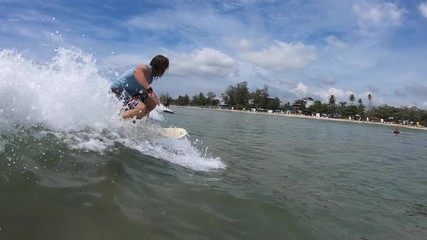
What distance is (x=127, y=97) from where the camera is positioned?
8.69m

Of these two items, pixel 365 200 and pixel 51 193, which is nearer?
pixel 51 193

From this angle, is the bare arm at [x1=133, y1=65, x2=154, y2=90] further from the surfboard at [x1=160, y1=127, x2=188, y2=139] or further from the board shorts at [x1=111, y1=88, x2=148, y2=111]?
the surfboard at [x1=160, y1=127, x2=188, y2=139]

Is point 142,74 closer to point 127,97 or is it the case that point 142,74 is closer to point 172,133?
point 127,97

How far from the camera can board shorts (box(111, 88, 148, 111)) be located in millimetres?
8664

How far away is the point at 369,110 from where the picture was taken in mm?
145625

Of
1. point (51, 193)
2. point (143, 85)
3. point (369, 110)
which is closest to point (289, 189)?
point (143, 85)

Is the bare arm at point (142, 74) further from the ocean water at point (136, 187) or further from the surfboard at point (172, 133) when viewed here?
the surfboard at point (172, 133)

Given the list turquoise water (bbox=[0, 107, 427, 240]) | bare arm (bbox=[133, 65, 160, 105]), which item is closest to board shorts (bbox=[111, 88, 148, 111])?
bare arm (bbox=[133, 65, 160, 105])

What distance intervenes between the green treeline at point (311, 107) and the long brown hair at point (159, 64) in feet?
326

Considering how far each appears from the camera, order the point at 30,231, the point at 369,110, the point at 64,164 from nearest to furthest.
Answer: the point at 30,231 < the point at 64,164 < the point at 369,110

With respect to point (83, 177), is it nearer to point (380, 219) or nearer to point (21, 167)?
point (21, 167)

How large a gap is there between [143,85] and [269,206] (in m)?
3.98

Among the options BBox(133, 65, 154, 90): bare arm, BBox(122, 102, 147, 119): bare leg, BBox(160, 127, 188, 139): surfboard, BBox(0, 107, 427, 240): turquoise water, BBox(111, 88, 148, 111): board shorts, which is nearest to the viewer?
BBox(0, 107, 427, 240): turquoise water

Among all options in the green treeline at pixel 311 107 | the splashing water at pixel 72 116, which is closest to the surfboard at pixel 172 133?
the splashing water at pixel 72 116
